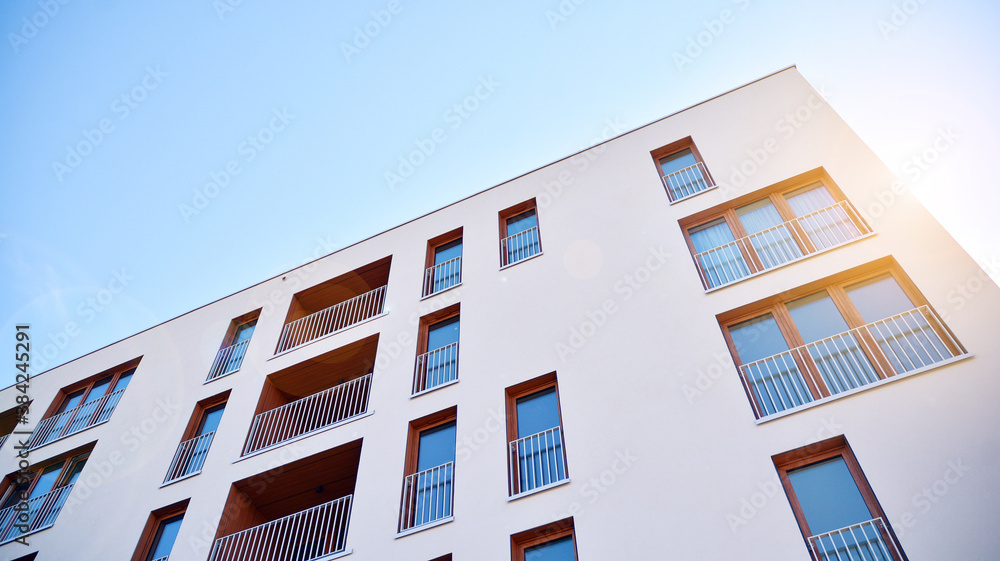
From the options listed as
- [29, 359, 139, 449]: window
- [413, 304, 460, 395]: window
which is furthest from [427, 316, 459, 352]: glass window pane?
[29, 359, 139, 449]: window

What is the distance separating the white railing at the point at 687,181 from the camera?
50.1 ft

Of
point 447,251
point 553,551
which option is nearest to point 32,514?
point 447,251

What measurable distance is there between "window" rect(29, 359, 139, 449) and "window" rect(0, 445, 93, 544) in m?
0.80

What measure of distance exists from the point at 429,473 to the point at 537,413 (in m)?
2.37

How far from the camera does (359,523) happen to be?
12.2 metres

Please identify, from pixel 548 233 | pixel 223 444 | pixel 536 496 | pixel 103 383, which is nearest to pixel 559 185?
pixel 548 233

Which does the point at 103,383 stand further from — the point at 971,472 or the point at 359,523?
the point at 971,472

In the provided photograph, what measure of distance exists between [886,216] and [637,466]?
655 centimetres

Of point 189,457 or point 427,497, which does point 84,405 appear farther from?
point 427,497

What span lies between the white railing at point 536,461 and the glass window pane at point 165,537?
25.2 feet

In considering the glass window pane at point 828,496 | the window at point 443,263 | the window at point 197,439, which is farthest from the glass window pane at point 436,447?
the glass window pane at point 828,496

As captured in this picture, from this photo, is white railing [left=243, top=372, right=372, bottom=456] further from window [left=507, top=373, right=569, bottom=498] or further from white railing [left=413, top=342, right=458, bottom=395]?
window [left=507, top=373, right=569, bottom=498]

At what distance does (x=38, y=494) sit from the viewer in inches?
703

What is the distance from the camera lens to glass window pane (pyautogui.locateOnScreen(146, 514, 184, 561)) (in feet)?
47.0
